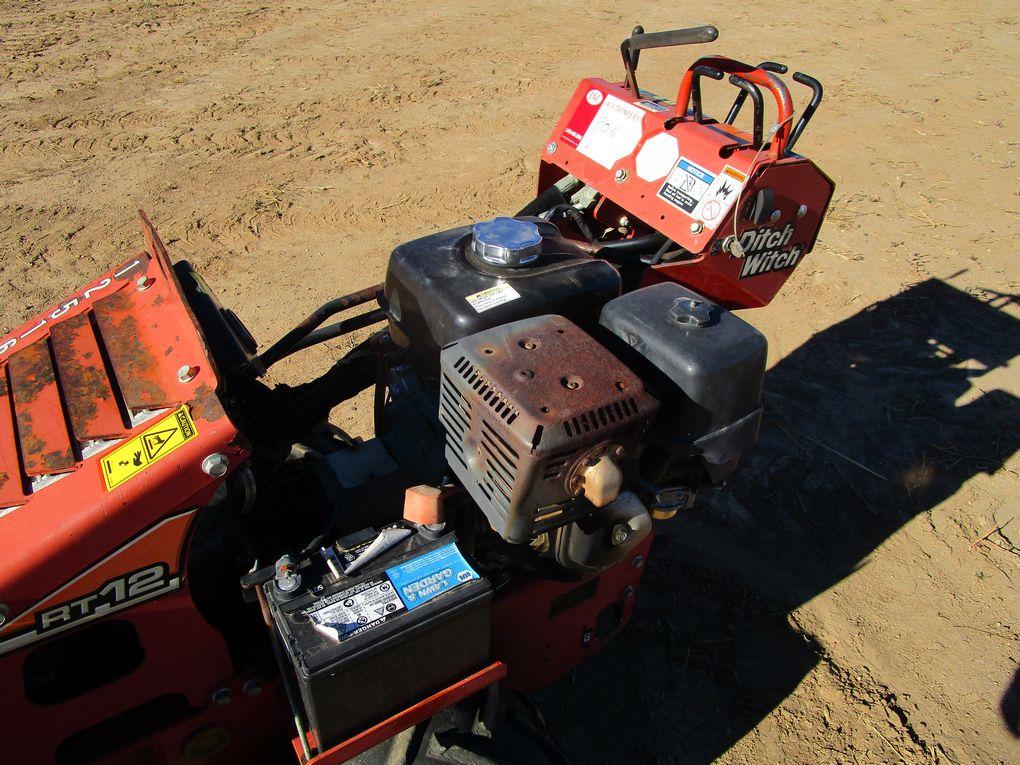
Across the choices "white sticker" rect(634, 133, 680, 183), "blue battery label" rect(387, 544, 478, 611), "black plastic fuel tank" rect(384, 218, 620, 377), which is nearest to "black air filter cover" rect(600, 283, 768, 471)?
"black plastic fuel tank" rect(384, 218, 620, 377)

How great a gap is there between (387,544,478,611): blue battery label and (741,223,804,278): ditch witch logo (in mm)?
1653

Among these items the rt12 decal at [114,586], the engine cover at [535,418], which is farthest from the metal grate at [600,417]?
the rt12 decal at [114,586]

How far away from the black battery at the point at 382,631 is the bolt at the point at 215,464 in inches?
10.9

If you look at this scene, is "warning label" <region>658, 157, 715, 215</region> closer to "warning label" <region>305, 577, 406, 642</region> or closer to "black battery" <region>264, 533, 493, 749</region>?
"black battery" <region>264, 533, 493, 749</region>

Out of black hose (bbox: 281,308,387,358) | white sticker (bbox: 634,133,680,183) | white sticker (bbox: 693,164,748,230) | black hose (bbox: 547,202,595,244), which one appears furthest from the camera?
black hose (bbox: 547,202,595,244)

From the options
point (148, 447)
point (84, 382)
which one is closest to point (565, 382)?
point (148, 447)

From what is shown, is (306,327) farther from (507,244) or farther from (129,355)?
(507,244)

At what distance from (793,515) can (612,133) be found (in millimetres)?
1916

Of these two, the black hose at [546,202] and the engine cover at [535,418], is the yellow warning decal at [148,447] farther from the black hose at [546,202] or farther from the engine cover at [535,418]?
the black hose at [546,202]

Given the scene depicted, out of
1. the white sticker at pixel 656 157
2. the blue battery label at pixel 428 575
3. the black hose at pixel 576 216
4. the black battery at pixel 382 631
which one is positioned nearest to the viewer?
the black battery at pixel 382 631

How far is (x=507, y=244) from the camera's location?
2.26 metres

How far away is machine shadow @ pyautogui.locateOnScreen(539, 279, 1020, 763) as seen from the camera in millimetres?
2982

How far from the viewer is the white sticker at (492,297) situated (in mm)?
2148

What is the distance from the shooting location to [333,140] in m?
Answer: 6.70
